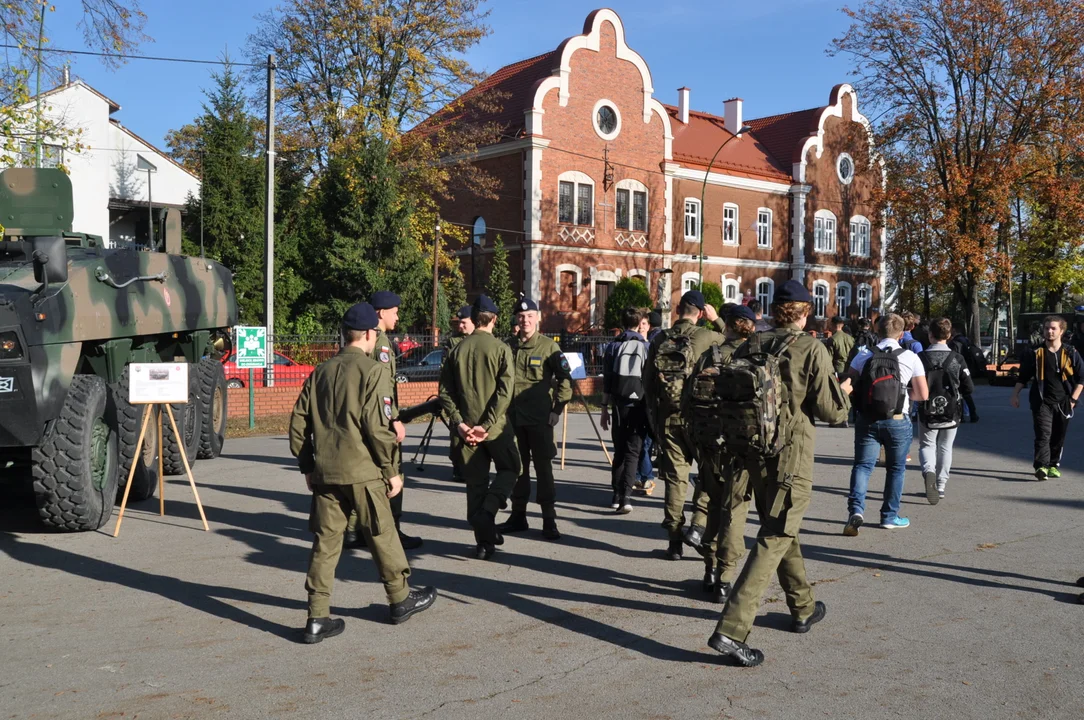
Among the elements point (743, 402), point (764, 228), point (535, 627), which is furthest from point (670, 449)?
point (764, 228)

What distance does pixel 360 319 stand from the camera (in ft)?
19.2

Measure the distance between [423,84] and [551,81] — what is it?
5.12 meters

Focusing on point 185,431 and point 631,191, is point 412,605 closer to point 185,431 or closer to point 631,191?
point 185,431

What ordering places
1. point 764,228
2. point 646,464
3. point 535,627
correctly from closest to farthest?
point 535,627 → point 646,464 → point 764,228

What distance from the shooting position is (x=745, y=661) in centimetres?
516

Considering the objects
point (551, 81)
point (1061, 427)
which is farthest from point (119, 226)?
point (1061, 427)

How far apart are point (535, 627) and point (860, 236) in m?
48.8

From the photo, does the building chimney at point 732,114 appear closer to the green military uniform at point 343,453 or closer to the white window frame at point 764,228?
the white window frame at point 764,228

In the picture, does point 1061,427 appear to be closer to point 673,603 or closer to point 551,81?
point 673,603

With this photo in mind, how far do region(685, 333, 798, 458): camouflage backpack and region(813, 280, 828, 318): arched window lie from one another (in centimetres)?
4500

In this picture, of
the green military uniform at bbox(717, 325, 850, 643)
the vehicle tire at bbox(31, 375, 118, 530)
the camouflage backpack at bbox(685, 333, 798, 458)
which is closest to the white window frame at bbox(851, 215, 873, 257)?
the vehicle tire at bbox(31, 375, 118, 530)

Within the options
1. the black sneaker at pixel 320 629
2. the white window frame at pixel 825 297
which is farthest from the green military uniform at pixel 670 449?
the white window frame at pixel 825 297

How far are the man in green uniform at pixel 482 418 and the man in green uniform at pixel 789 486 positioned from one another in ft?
7.61

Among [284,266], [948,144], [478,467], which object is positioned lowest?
[478,467]
